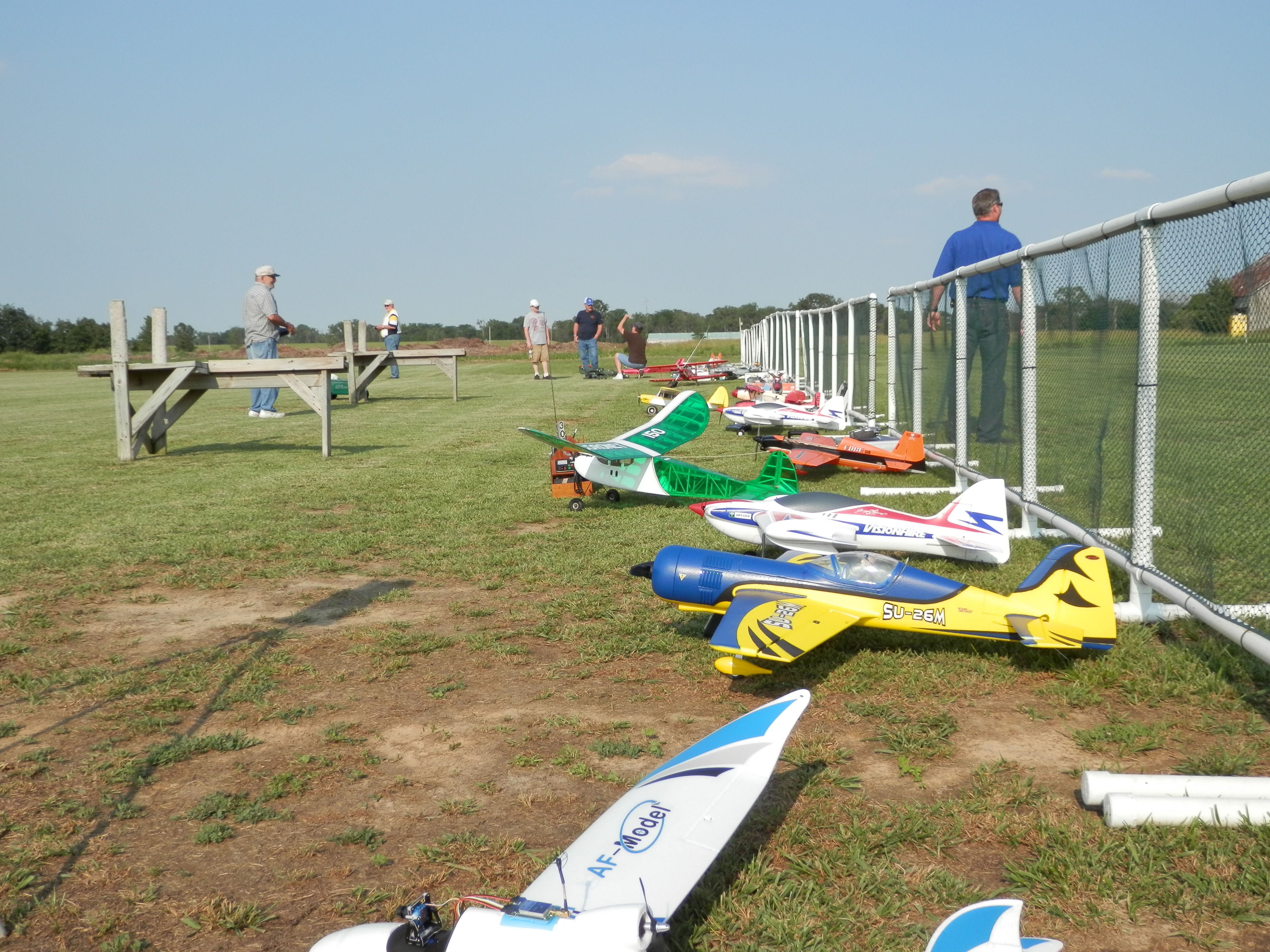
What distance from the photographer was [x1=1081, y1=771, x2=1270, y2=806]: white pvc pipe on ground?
3.13 m

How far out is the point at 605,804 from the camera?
3.39m

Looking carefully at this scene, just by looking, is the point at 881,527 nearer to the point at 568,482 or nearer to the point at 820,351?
the point at 568,482

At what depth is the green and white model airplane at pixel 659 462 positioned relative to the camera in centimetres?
865

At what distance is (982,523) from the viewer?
20.0 feet

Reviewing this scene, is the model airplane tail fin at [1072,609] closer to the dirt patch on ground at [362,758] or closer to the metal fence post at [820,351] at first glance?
the dirt patch on ground at [362,758]

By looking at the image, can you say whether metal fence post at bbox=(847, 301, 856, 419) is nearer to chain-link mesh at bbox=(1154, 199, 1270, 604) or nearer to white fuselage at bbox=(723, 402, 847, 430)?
white fuselage at bbox=(723, 402, 847, 430)

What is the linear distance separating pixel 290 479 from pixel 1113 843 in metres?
9.40

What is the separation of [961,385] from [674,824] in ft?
21.5

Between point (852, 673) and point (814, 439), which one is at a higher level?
point (814, 439)

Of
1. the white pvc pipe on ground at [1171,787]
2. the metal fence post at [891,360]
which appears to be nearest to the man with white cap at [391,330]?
the metal fence post at [891,360]

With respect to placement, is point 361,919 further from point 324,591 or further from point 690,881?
point 324,591

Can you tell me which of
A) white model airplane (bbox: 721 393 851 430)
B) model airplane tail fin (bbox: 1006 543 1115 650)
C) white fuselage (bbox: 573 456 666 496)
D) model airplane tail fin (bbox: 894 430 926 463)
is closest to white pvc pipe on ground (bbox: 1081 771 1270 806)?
model airplane tail fin (bbox: 1006 543 1115 650)

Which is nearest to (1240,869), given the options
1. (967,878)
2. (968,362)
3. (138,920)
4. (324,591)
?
(967,878)

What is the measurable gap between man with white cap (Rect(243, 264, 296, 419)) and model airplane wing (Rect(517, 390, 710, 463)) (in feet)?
30.3
